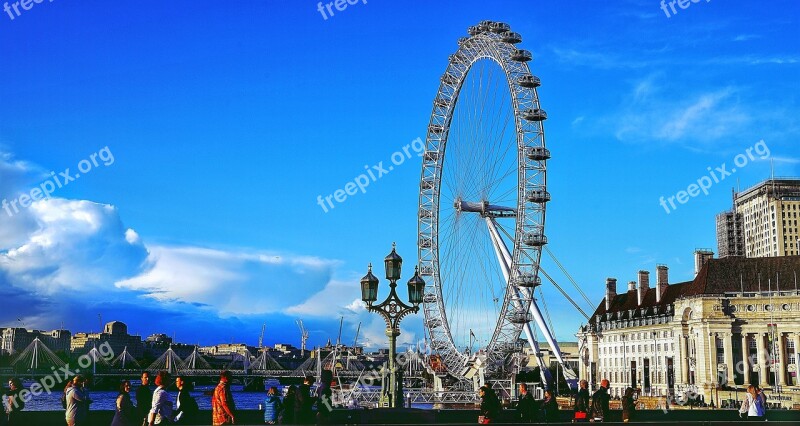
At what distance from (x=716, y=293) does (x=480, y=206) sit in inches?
1844

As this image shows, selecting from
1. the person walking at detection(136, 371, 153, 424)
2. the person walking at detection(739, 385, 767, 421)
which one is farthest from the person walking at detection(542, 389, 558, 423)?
the person walking at detection(136, 371, 153, 424)

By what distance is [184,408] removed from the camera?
1936 centimetres

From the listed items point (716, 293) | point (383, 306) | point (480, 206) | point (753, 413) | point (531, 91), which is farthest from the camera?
point (716, 293)

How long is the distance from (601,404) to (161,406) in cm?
1099

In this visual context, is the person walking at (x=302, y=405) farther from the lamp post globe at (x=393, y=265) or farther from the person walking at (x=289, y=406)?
the lamp post globe at (x=393, y=265)

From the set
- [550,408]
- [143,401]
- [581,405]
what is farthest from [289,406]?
[581,405]

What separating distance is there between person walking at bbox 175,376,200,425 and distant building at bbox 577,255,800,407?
81.1 m

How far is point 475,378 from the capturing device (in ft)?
254

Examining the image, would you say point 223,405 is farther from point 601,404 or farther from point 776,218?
point 776,218

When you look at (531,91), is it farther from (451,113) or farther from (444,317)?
(444,317)

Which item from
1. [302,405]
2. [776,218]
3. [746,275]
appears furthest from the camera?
[776,218]

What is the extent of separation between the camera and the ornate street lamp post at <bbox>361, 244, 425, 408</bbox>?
3170cm

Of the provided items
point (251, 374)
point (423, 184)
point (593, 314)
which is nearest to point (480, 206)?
point (423, 184)

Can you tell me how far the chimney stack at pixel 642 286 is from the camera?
129750 mm
